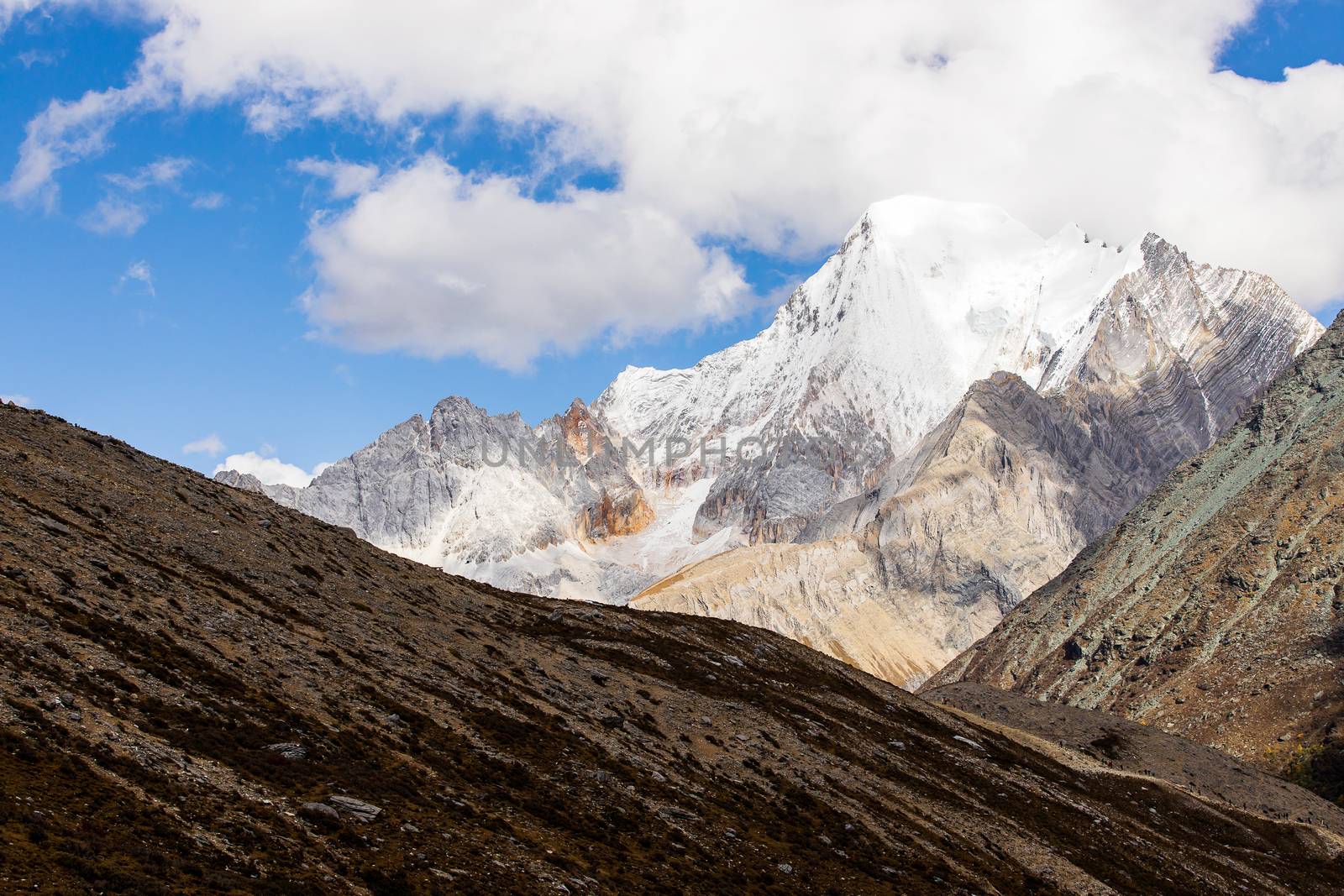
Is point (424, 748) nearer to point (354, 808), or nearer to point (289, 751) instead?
point (289, 751)

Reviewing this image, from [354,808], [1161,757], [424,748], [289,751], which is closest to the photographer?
[354,808]

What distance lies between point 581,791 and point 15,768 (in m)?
26.1

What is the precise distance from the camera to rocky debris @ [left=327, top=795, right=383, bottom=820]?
4106cm

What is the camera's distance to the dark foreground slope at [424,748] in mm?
37156

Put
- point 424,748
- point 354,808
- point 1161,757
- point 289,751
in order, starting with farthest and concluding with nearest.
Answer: point 1161,757
point 424,748
point 289,751
point 354,808

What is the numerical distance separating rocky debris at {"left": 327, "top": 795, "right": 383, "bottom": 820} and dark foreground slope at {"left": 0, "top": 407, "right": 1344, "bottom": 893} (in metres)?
0.13

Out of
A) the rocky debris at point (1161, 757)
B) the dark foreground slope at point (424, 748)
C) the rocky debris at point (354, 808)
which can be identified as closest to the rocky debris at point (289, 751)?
the dark foreground slope at point (424, 748)

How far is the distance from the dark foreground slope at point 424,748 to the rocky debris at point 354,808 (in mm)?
132

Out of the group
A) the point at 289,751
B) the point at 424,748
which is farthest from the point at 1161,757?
the point at 289,751

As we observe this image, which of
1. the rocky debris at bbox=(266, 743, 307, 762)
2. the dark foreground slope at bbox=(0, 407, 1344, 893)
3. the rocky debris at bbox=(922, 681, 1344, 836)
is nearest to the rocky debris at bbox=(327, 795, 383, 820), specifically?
the dark foreground slope at bbox=(0, 407, 1344, 893)

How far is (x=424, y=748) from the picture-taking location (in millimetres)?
52188

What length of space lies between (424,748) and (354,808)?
10774 millimetres

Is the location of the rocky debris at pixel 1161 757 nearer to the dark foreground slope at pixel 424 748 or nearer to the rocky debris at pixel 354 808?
the dark foreground slope at pixel 424 748

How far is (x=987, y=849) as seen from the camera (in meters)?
71.6
